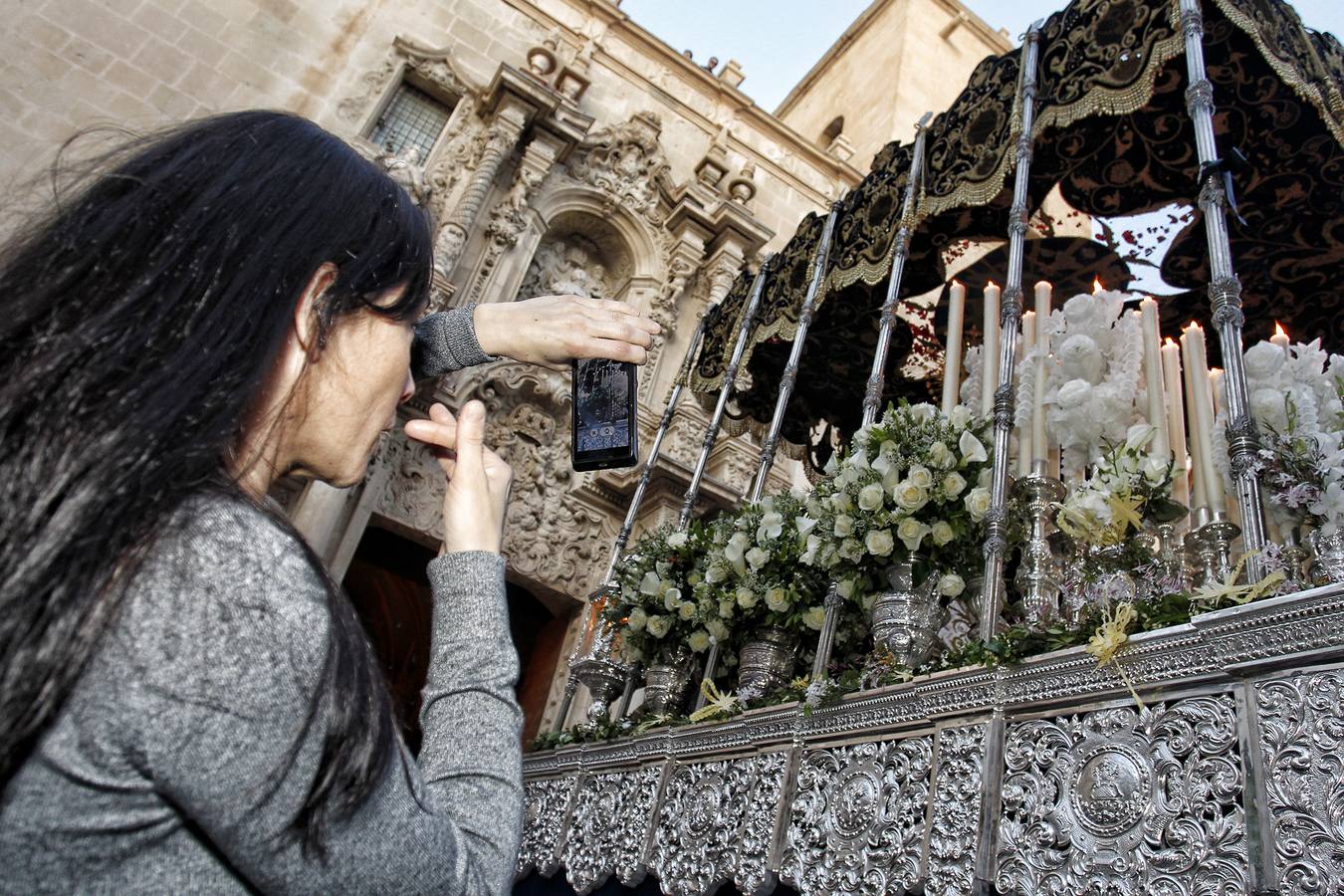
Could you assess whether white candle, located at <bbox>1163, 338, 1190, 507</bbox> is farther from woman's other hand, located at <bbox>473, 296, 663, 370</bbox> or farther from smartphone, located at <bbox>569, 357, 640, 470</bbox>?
woman's other hand, located at <bbox>473, 296, 663, 370</bbox>

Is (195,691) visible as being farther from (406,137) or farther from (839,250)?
(406,137)

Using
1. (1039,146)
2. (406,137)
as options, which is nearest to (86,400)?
(1039,146)

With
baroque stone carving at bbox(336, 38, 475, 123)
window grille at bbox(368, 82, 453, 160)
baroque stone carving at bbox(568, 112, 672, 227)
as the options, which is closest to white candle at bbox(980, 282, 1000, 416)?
baroque stone carving at bbox(568, 112, 672, 227)

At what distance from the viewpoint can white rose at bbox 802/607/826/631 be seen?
272 cm

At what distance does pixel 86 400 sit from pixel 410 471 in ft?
23.7

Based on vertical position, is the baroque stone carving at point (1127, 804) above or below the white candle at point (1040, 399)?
below

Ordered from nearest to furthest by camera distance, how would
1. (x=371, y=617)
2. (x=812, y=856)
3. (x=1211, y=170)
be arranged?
(x=812, y=856)
(x=1211, y=170)
(x=371, y=617)

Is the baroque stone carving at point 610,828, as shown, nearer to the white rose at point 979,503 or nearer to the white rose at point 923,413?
the white rose at point 979,503

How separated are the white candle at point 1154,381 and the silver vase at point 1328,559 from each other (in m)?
0.64

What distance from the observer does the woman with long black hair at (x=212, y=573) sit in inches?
25.1

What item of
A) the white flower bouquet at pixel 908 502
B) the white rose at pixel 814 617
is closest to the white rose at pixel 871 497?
the white flower bouquet at pixel 908 502

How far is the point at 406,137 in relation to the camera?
898 centimetres

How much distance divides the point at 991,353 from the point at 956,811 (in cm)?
191

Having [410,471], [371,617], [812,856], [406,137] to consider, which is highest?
[406,137]
